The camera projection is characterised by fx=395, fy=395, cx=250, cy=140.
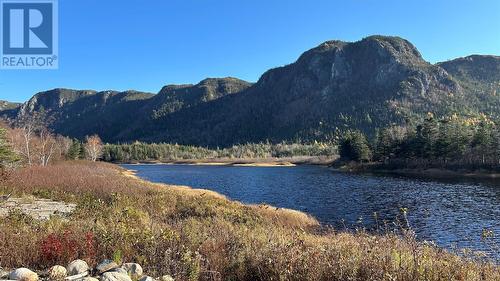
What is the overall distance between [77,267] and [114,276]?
0.97 metres

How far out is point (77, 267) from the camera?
7.62 m

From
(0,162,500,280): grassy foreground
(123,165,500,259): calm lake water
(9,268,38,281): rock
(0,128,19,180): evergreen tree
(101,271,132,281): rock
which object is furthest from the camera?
(123,165,500,259): calm lake water

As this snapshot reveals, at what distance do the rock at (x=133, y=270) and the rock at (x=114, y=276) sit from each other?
0.36 metres

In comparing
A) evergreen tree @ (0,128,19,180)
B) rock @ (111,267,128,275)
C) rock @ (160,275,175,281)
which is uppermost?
evergreen tree @ (0,128,19,180)

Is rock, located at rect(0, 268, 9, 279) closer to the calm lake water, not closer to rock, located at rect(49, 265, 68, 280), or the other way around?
rock, located at rect(49, 265, 68, 280)

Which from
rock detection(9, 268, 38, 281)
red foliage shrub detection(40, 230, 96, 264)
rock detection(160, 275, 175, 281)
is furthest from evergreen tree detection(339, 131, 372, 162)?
rock detection(9, 268, 38, 281)

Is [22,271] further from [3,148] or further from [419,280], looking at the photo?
[3,148]

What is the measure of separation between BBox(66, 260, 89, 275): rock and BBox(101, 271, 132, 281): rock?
2.37 ft

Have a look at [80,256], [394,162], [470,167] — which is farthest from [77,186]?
[394,162]

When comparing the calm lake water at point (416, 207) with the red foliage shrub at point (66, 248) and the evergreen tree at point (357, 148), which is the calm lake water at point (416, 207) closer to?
the red foliage shrub at point (66, 248)

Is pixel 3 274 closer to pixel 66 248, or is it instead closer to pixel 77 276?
pixel 66 248

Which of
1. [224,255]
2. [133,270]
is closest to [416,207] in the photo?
[224,255]

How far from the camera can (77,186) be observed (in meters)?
28.3

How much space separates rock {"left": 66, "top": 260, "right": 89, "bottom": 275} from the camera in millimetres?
7508
